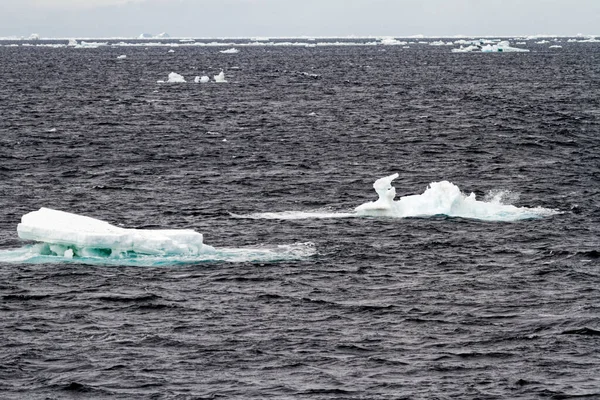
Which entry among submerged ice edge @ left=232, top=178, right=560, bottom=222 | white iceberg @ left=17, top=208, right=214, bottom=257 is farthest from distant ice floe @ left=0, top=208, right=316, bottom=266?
submerged ice edge @ left=232, top=178, right=560, bottom=222

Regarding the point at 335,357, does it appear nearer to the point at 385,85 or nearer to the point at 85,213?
the point at 85,213

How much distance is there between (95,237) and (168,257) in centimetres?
234

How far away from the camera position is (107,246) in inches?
1257

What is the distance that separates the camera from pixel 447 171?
168ft

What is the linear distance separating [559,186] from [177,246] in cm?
2032

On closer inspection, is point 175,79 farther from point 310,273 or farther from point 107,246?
point 310,273

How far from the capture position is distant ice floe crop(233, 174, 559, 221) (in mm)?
39188

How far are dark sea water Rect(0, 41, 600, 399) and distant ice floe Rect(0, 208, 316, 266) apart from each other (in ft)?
2.21

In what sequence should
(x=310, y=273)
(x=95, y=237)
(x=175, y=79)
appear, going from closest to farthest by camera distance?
1. (x=310, y=273)
2. (x=95, y=237)
3. (x=175, y=79)

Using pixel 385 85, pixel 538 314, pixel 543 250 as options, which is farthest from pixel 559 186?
pixel 385 85

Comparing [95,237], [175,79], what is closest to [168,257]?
[95,237]

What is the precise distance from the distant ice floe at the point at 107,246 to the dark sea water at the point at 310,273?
67 centimetres

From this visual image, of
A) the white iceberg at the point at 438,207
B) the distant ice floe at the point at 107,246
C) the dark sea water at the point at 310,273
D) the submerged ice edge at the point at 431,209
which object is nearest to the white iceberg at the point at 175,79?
the dark sea water at the point at 310,273

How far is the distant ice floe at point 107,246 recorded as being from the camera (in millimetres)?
31672
